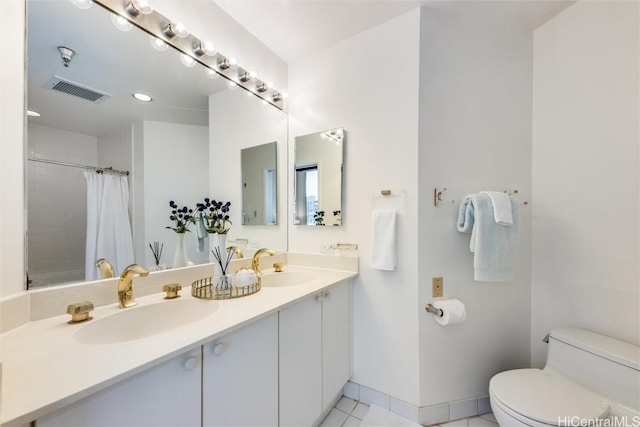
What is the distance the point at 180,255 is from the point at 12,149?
73 cm

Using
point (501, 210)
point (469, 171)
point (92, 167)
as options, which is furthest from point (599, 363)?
point (92, 167)

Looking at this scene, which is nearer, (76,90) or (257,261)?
(76,90)

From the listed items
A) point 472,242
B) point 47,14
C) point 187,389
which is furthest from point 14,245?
point 472,242

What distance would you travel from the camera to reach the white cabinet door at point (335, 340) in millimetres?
1413

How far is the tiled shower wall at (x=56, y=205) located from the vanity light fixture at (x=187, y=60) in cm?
65

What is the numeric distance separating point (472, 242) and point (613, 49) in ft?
4.28

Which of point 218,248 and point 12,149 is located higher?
point 12,149

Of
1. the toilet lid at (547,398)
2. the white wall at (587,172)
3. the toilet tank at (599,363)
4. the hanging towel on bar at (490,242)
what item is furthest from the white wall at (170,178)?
the white wall at (587,172)

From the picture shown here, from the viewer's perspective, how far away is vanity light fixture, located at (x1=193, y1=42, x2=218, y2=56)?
1.39 meters

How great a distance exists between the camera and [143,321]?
3.38 feet

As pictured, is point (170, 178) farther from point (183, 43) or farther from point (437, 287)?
Answer: point (437, 287)

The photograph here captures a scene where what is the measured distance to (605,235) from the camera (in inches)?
54.3

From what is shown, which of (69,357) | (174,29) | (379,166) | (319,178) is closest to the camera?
(69,357)

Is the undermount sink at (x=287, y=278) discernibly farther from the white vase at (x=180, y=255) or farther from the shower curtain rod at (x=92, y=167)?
the shower curtain rod at (x=92, y=167)
